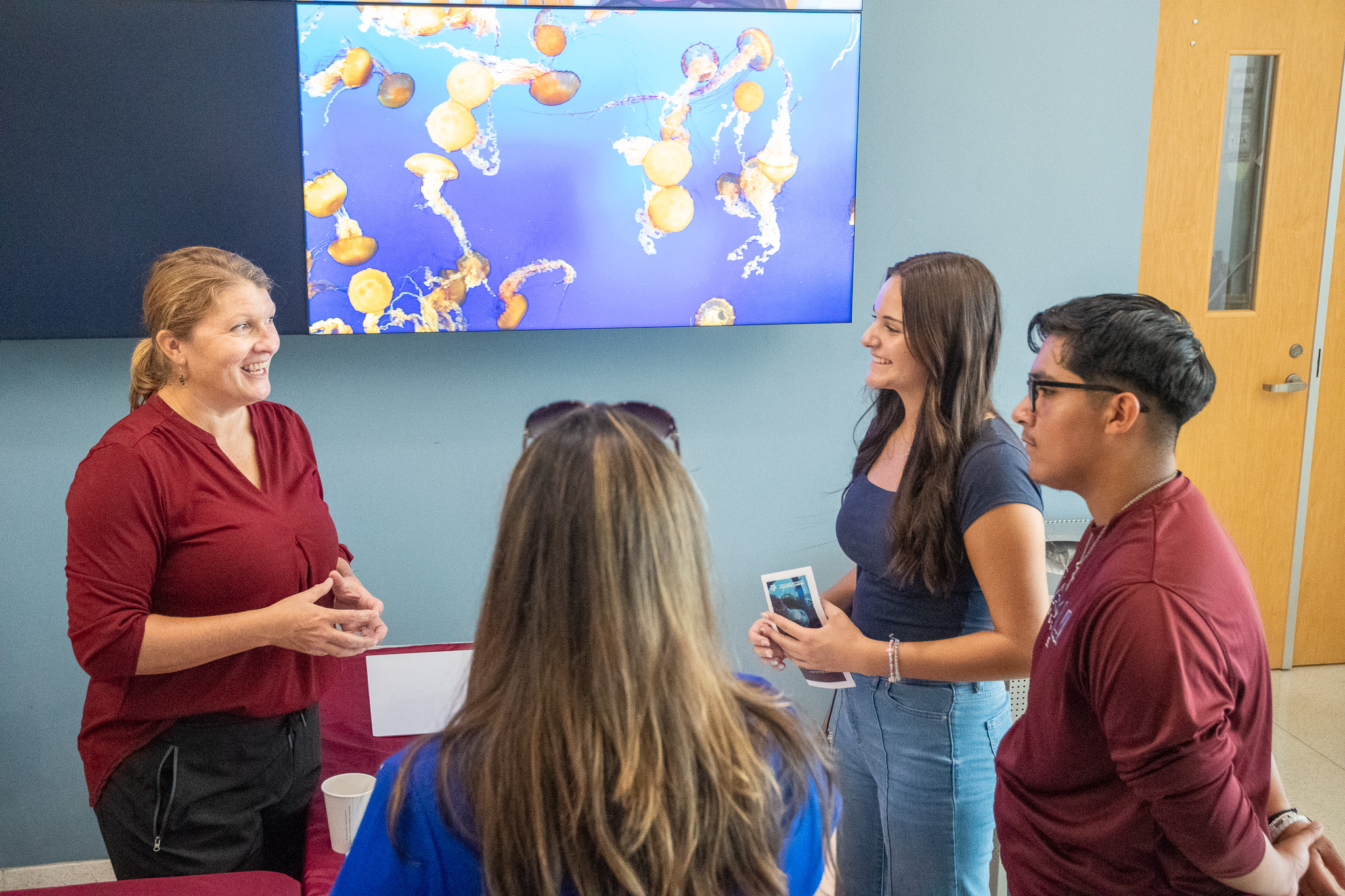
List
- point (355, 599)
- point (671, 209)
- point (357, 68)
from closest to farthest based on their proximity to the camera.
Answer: point (355, 599), point (357, 68), point (671, 209)

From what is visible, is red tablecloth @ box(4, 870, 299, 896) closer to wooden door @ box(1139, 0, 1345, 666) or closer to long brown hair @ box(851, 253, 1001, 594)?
long brown hair @ box(851, 253, 1001, 594)

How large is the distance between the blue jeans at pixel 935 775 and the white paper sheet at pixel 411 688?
860 millimetres

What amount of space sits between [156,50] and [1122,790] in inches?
101

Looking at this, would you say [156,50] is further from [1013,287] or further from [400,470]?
[1013,287]

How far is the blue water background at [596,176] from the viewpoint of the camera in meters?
2.54

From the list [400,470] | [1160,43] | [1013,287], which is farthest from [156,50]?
[1160,43]

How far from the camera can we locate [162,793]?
1.63m

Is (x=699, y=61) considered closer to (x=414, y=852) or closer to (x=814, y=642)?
(x=814, y=642)

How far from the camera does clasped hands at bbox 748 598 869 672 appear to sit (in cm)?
166

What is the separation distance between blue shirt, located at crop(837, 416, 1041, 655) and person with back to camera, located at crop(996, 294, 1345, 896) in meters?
0.12

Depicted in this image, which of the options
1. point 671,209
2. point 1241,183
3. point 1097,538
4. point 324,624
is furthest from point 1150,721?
point 1241,183

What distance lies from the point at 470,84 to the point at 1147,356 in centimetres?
191

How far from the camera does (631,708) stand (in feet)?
2.93

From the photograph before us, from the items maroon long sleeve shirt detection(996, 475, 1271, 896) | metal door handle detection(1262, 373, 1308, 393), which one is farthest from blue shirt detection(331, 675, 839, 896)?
metal door handle detection(1262, 373, 1308, 393)
